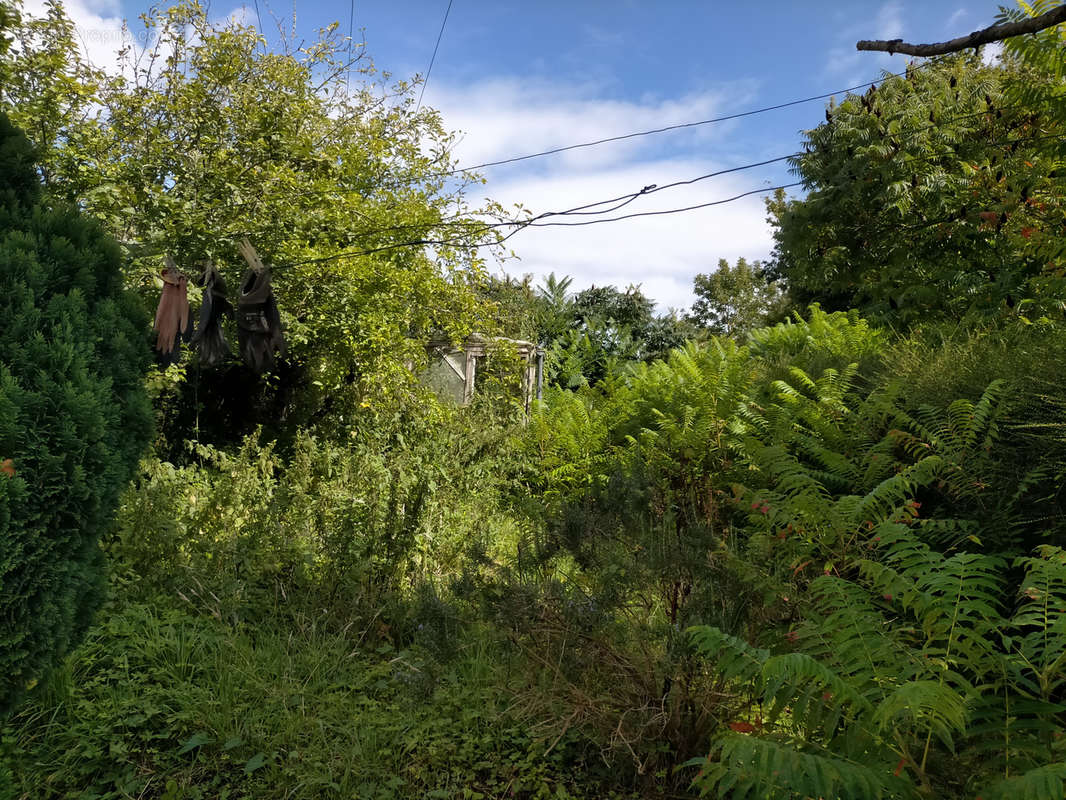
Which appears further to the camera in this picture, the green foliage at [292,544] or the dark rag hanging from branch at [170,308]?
the dark rag hanging from branch at [170,308]

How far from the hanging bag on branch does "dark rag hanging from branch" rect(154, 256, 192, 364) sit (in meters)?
0.44

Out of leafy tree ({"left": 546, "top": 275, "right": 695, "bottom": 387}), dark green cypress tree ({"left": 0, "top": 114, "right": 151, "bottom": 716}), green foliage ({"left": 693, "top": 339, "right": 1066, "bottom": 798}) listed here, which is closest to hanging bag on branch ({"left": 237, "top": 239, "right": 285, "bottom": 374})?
dark green cypress tree ({"left": 0, "top": 114, "right": 151, "bottom": 716})

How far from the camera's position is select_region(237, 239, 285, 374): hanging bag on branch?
18.7 ft

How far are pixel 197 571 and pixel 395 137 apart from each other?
7.72 meters

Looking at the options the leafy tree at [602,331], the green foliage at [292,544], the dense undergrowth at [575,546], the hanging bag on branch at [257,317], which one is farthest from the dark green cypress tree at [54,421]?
the leafy tree at [602,331]

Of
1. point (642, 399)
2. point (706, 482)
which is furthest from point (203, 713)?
point (642, 399)

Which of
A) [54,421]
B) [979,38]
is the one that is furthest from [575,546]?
[979,38]

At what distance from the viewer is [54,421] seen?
311 centimetres

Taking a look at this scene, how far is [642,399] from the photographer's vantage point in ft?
27.1

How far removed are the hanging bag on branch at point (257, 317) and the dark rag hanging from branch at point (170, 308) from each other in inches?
17.3

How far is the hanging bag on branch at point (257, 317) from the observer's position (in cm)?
571

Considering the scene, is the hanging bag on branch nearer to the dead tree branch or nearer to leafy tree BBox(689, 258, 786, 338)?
the dead tree branch

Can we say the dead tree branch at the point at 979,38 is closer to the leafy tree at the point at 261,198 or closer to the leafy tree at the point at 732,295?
the leafy tree at the point at 261,198

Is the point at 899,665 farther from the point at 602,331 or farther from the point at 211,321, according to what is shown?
the point at 602,331
